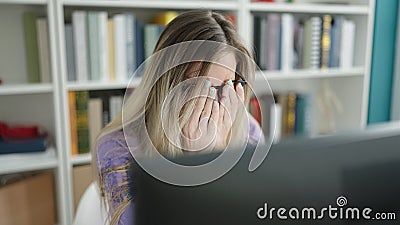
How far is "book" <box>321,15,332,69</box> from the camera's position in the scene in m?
2.19

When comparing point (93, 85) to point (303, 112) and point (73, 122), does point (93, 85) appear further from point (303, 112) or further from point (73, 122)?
point (303, 112)

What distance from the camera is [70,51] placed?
1716mm

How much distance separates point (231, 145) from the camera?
1.42 ft

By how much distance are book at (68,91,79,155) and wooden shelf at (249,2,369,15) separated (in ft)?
2.95

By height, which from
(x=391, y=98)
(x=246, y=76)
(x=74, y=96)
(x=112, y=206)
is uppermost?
(x=246, y=76)

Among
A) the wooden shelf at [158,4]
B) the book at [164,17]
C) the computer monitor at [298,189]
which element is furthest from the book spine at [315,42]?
the computer monitor at [298,189]

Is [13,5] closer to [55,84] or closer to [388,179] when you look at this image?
[55,84]

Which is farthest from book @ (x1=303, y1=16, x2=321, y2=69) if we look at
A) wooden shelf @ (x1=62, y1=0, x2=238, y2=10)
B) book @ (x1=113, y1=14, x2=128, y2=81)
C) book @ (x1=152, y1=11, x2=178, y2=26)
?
book @ (x1=113, y1=14, x2=128, y2=81)

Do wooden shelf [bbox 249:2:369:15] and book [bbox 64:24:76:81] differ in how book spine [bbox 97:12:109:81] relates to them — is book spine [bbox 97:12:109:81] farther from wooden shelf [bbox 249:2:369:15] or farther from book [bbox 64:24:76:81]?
wooden shelf [bbox 249:2:369:15]

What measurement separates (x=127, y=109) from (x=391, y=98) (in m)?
2.22

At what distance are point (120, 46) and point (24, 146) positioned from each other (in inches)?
22.5

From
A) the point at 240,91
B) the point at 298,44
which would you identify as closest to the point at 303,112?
the point at 298,44

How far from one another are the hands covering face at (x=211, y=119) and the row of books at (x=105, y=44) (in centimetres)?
138

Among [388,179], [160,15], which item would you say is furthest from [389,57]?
[388,179]
